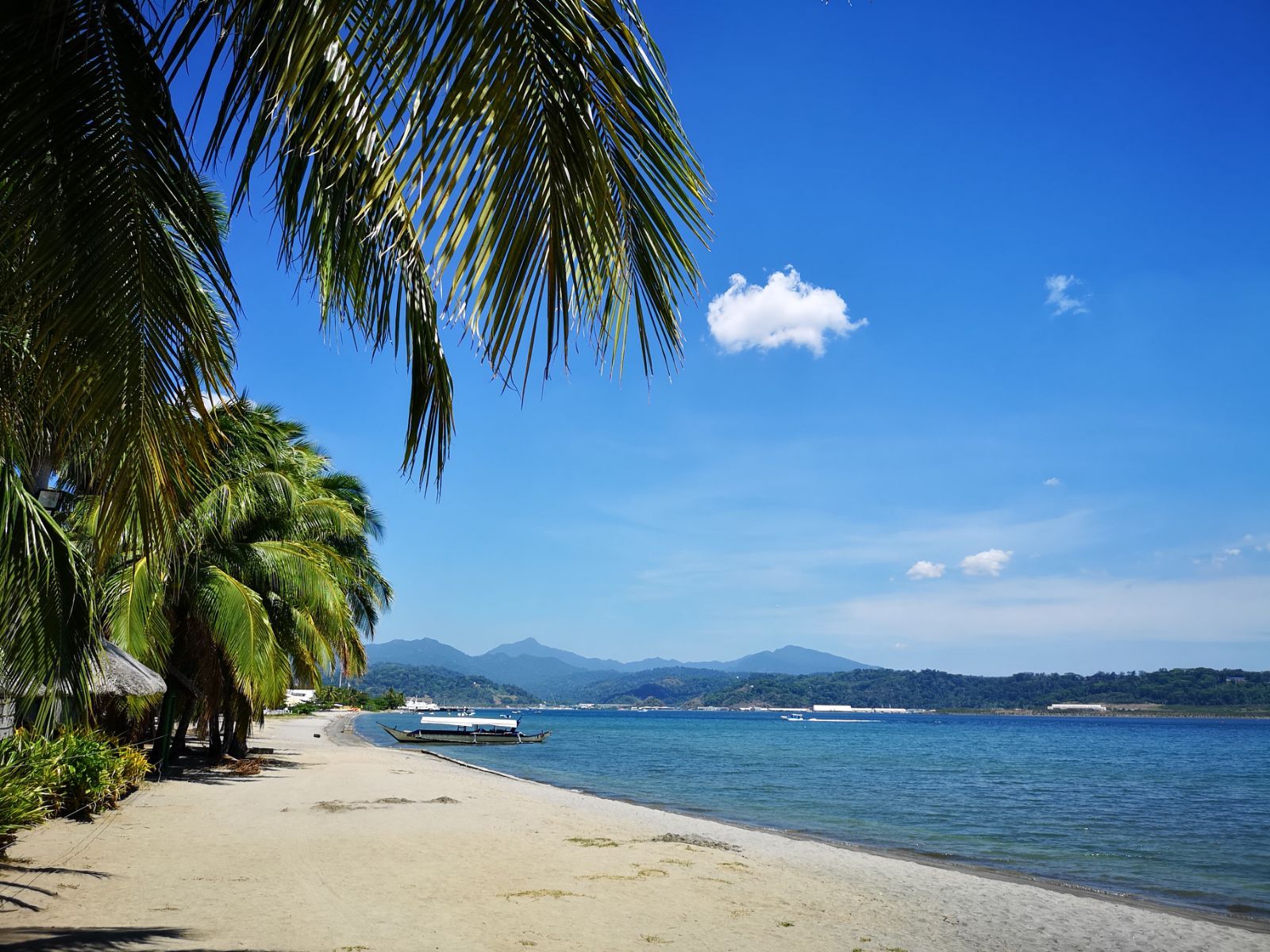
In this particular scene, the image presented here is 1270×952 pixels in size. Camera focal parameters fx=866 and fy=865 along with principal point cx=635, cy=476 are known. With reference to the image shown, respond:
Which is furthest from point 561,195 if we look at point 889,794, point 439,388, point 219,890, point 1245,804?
point 1245,804

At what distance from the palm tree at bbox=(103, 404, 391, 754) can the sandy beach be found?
91.0 inches

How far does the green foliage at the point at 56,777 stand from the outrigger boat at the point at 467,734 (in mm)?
33068

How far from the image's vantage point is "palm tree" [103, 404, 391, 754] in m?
13.4

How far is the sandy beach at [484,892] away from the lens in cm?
657

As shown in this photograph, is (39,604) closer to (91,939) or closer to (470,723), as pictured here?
(91,939)

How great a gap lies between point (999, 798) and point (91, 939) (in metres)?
26.9

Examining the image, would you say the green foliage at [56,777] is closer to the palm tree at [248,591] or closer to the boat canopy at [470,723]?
the palm tree at [248,591]

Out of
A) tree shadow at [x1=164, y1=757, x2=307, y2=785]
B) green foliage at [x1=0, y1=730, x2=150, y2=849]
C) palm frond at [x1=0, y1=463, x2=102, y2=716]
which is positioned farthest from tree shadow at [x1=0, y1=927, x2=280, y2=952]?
tree shadow at [x1=164, y1=757, x2=307, y2=785]

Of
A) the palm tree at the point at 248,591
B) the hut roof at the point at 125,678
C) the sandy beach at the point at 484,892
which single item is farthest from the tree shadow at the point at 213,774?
the hut roof at the point at 125,678

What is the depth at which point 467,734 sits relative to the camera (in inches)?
1989

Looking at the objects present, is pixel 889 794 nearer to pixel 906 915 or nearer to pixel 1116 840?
pixel 1116 840

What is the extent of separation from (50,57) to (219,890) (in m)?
7.21

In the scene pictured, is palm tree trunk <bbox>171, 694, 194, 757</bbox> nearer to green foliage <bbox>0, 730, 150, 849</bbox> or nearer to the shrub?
green foliage <bbox>0, 730, 150, 849</bbox>

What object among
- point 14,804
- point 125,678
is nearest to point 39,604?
point 14,804
